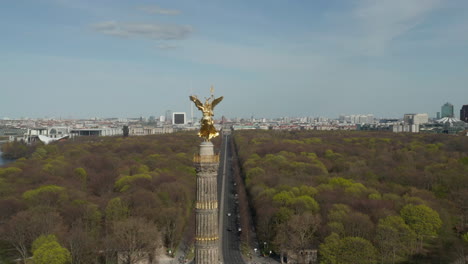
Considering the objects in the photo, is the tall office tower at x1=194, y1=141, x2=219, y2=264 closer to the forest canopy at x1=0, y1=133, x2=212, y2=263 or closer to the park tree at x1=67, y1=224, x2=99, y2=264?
the forest canopy at x1=0, y1=133, x2=212, y2=263

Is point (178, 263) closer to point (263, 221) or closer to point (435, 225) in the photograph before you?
point (263, 221)

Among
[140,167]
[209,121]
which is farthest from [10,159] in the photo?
[209,121]

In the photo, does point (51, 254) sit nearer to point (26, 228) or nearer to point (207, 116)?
point (26, 228)

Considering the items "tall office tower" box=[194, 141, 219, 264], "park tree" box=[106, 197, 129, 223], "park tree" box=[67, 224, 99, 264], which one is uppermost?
"tall office tower" box=[194, 141, 219, 264]

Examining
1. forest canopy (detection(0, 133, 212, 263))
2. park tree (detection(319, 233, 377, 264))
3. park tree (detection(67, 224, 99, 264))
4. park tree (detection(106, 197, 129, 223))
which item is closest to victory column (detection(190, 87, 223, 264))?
park tree (detection(319, 233, 377, 264))

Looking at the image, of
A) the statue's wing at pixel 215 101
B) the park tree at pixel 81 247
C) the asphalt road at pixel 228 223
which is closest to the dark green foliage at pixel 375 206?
the asphalt road at pixel 228 223

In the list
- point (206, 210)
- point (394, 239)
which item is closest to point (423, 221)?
point (394, 239)

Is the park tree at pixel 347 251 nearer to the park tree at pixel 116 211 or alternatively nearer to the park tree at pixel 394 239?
the park tree at pixel 394 239
